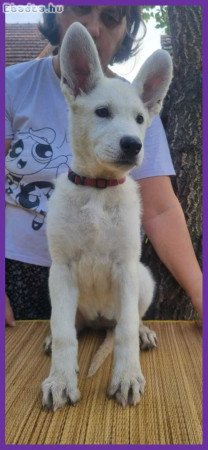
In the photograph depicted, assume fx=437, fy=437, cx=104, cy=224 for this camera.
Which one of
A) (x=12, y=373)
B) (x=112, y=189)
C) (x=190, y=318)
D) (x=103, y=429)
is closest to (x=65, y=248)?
(x=112, y=189)

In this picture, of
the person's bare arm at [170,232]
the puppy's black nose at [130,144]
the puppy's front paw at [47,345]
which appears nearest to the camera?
the puppy's black nose at [130,144]

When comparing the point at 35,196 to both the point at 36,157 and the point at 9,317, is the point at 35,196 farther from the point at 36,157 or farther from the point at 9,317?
the point at 9,317

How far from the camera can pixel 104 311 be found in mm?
1589

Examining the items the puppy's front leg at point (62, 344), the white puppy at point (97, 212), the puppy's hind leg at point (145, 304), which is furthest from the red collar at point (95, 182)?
the puppy's hind leg at point (145, 304)

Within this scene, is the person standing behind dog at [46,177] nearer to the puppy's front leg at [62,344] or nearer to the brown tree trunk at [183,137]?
the brown tree trunk at [183,137]

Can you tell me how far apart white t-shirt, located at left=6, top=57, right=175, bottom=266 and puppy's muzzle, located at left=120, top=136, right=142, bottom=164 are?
0.56 metres

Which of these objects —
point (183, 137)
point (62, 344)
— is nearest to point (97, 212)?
point (62, 344)

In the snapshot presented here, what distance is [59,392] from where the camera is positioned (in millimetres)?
1229

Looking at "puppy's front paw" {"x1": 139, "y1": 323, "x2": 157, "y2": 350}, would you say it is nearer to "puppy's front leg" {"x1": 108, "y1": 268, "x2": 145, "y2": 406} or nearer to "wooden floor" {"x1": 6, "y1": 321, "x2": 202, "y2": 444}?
"wooden floor" {"x1": 6, "y1": 321, "x2": 202, "y2": 444}

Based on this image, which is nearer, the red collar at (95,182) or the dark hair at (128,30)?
the red collar at (95,182)

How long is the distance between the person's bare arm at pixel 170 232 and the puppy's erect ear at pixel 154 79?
39 cm

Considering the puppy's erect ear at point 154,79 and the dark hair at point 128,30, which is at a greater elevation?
the dark hair at point 128,30

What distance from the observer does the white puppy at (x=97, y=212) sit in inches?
50.7

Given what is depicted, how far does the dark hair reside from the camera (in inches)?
63.4
